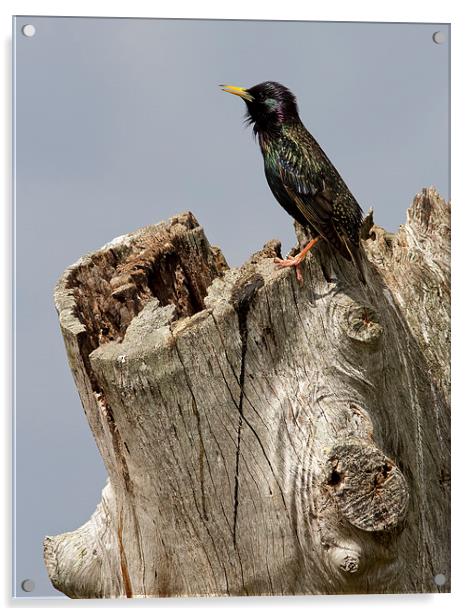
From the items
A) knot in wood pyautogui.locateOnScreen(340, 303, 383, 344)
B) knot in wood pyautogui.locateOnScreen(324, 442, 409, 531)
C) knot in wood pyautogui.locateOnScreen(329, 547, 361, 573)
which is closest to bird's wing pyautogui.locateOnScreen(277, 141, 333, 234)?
knot in wood pyautogui.locateOnScreen(340, 303, 383, 344)

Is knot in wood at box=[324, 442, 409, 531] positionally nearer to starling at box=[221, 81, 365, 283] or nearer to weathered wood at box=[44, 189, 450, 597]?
weathered wood at box=[44, 189, 450, 597]

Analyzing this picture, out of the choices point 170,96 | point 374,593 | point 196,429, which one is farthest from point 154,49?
point 374,593

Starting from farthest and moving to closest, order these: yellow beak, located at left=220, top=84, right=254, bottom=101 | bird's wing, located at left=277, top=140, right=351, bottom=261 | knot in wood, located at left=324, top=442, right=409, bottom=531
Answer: yellow beak, located at left=220, top=84, right=254, bottom=101
bird's wing, located at left=277, top=140, right=351, bottom=261
knot in wood, located at left=324, top=442, right=409, bottom=531

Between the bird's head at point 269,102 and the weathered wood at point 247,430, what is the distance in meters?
0.43

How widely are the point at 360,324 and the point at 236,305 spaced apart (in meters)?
0.38

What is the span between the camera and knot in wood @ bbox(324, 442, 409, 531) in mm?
2854

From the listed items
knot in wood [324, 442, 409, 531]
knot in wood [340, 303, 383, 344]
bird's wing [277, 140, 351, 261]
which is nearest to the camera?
knot in wood [324, 442, 409, 531]

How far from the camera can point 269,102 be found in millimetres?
3301

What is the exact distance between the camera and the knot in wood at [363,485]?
285cm

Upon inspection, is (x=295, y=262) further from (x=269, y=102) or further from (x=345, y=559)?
(x=345, y=559)

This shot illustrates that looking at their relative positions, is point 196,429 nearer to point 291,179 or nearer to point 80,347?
point 80,347

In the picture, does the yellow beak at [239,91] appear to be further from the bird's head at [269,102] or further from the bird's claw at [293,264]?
the bird's claw at [293,264]

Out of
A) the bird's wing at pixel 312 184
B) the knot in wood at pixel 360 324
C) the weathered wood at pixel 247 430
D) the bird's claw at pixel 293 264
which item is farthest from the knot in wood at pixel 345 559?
the bird's wing at pixel 312 184

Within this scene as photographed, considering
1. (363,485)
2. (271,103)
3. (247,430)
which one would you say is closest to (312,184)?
(271,103)
